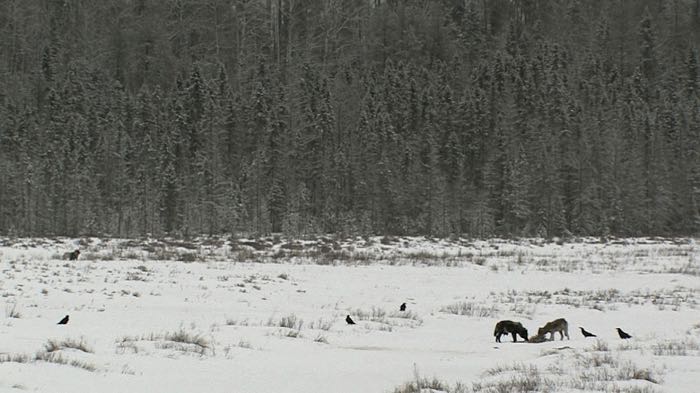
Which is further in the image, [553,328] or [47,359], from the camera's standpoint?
[553,328]

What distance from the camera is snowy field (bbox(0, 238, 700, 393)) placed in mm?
7988

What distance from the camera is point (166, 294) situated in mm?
17328

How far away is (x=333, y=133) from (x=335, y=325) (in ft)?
167

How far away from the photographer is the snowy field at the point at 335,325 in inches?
314

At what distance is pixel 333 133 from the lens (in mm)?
63938

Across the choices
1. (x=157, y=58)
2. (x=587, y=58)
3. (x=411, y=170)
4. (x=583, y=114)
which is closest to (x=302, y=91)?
(x=411, y=170)

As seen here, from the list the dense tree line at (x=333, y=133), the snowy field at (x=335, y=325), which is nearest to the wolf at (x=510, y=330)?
the snowy field at (x=335, y=325)

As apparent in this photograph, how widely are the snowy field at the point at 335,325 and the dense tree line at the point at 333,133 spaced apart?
81.9 feet

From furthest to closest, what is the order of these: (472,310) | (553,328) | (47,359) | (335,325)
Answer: (472,310) → (335,325) → (553,328) → (47,359)

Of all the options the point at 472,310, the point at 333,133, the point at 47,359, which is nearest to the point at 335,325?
the point at 472,310

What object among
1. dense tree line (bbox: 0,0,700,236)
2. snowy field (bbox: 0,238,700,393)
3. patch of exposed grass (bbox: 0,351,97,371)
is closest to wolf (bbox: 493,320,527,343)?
snowy field (bbox: 0,238,700,393)

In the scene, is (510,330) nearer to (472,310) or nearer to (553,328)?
(553,328)

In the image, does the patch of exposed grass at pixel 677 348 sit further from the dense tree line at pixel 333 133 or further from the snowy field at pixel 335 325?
the dense tree line at pixel 333 133

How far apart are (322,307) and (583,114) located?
54.8m
